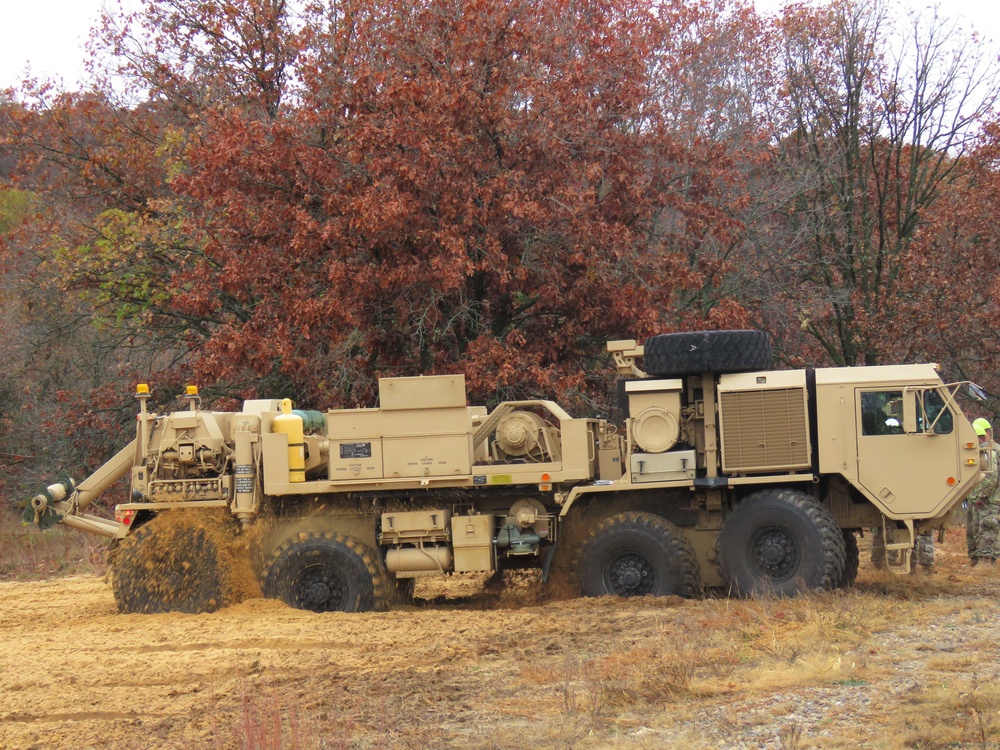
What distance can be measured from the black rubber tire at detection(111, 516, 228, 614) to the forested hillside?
4.84 metres

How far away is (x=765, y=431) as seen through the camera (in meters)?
13.0

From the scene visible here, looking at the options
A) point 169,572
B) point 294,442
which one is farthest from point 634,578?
point 169,572

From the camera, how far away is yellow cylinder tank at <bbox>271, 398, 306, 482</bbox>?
45.2ft

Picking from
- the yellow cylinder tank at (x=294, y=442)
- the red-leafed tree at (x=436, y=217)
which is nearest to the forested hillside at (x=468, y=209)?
the red-leafed tree at (x=436, y=217)

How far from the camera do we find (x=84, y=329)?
85.7ft

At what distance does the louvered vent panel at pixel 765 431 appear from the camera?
1295cm

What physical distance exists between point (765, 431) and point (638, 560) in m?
1.91

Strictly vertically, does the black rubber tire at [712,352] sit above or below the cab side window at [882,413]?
above

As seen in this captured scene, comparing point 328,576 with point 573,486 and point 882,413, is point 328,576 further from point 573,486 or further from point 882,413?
point 882,413

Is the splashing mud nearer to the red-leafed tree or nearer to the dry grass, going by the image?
the red-leafed tree

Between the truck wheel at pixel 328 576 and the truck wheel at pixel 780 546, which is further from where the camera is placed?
the truck wheel at pixel 328 576

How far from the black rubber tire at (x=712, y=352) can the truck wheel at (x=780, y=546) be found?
1.39 meters

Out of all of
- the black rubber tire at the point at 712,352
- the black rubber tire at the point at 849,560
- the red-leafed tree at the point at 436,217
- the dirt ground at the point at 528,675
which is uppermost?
the red-leafed tree at the point at 436,217

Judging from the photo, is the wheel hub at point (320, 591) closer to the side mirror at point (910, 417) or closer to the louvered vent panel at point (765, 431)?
the louvered vent panel at point (765, 431)
